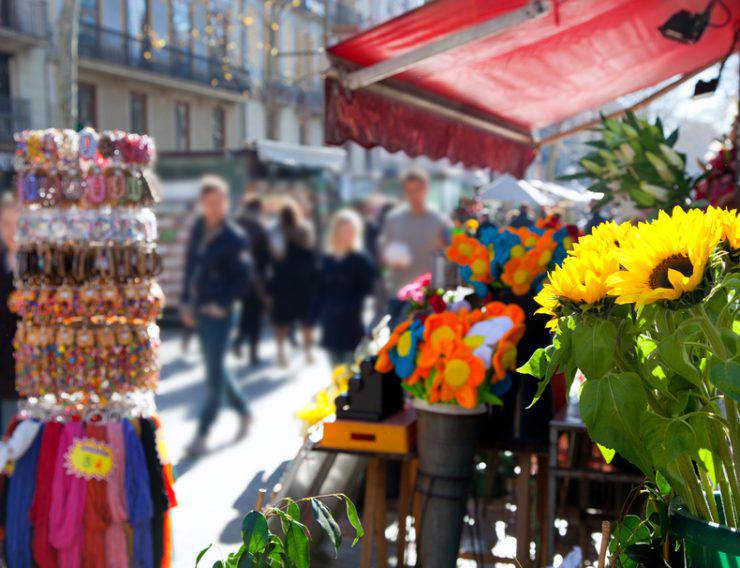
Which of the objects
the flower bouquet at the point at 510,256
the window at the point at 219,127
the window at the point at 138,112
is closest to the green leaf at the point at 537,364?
the flower bouquet at the point at 510,256

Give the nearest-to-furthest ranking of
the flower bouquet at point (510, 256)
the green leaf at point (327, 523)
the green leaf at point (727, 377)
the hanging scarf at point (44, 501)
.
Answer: the green leaf at point (727, 377), the green leaf at point (327, 523), the flower bouquet at point (510, 256), the hanging scarf at point (44, 501)

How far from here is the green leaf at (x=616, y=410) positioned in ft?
3.67

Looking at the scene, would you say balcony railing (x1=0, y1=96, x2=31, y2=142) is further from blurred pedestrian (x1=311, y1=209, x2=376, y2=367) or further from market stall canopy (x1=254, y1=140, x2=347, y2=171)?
blurred pedestrian (x1=311, y1=209, x2=376, y2=367)

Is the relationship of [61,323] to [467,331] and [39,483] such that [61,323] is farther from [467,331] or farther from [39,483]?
[467,331]

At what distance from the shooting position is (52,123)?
731 inches

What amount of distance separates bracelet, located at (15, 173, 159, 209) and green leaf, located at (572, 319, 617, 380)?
2264mm

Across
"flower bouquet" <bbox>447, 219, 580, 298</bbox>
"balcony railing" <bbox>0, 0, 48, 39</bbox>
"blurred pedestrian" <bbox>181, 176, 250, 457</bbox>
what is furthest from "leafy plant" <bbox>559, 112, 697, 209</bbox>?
"balcony railing" <bbox>0, 0, 48, 39</bbox>

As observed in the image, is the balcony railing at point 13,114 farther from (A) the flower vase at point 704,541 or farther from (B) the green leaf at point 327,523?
(A) the flower vase at point 704,541

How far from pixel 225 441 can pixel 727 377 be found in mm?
5541

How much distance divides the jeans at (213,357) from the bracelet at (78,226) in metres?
2.70

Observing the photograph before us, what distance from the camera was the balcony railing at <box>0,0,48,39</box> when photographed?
1775 centimetres

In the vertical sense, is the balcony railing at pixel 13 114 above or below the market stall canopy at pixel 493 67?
above

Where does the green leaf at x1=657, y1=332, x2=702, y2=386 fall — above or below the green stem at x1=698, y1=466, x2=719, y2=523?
above

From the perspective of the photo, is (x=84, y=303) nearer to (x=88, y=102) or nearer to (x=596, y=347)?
(x=596, y=347)
